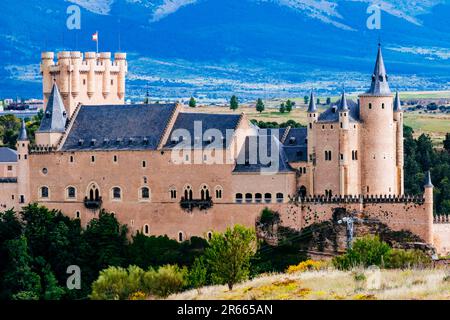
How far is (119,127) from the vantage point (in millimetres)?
88500

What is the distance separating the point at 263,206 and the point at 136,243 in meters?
8.33

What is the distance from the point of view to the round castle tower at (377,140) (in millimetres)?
82500

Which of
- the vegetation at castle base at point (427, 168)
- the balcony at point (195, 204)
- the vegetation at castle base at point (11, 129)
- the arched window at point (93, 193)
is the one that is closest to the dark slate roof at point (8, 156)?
the arched window at point (93, 193)

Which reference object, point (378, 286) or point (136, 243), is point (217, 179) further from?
point (378, 286)

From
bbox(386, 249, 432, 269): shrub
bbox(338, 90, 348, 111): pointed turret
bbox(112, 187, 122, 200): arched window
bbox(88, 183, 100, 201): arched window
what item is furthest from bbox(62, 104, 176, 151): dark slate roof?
bbox(386, 249, 432, 269): shrub

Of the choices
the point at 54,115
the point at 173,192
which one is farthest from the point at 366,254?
the point at 54,115

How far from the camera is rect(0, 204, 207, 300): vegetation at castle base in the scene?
274ft

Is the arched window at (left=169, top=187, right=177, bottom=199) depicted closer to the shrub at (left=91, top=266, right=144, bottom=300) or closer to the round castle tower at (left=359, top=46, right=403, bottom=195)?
the round castle tower at (left=359, top=46, right=403, bottom=195)

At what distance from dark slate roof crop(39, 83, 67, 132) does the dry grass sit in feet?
131

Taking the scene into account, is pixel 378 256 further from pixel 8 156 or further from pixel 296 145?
pixel 8 156

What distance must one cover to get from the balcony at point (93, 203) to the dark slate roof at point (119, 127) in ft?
10.4

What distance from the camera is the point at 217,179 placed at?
84.4 meters

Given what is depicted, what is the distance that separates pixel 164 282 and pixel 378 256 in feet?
38.3
